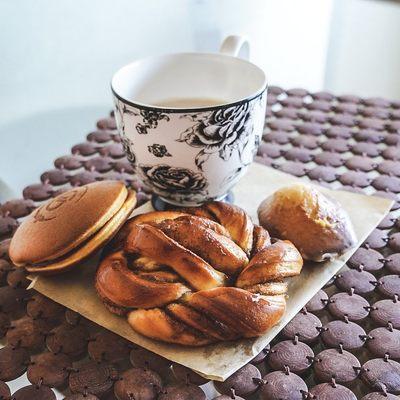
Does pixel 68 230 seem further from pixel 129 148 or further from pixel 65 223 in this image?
pixel 129 148

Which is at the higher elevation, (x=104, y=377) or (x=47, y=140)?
(x=104, y=377)

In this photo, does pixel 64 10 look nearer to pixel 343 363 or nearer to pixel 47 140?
pixel 47 140

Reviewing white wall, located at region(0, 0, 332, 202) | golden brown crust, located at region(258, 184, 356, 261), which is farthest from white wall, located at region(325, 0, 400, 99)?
golden brown crust, located at region(258, 184, 356, 261)

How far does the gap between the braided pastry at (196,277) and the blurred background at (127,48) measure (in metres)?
0.36

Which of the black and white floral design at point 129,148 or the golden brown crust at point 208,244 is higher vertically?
the black and white floral design at point 129,148

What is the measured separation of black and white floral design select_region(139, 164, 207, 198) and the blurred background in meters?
0.29

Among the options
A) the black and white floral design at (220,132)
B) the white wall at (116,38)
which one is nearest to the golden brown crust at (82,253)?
the black and white floral design at (220,132)

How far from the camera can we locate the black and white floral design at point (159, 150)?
1.76 feet

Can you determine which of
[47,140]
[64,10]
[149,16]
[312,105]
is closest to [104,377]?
[312,105]

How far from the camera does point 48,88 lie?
99 centimetres

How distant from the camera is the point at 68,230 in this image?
493 millimetres

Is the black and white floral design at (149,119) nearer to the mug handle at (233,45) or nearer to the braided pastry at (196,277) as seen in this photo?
the braided pastry at (196,277)

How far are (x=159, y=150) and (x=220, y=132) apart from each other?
0.06m

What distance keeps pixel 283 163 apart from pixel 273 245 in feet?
0.73
